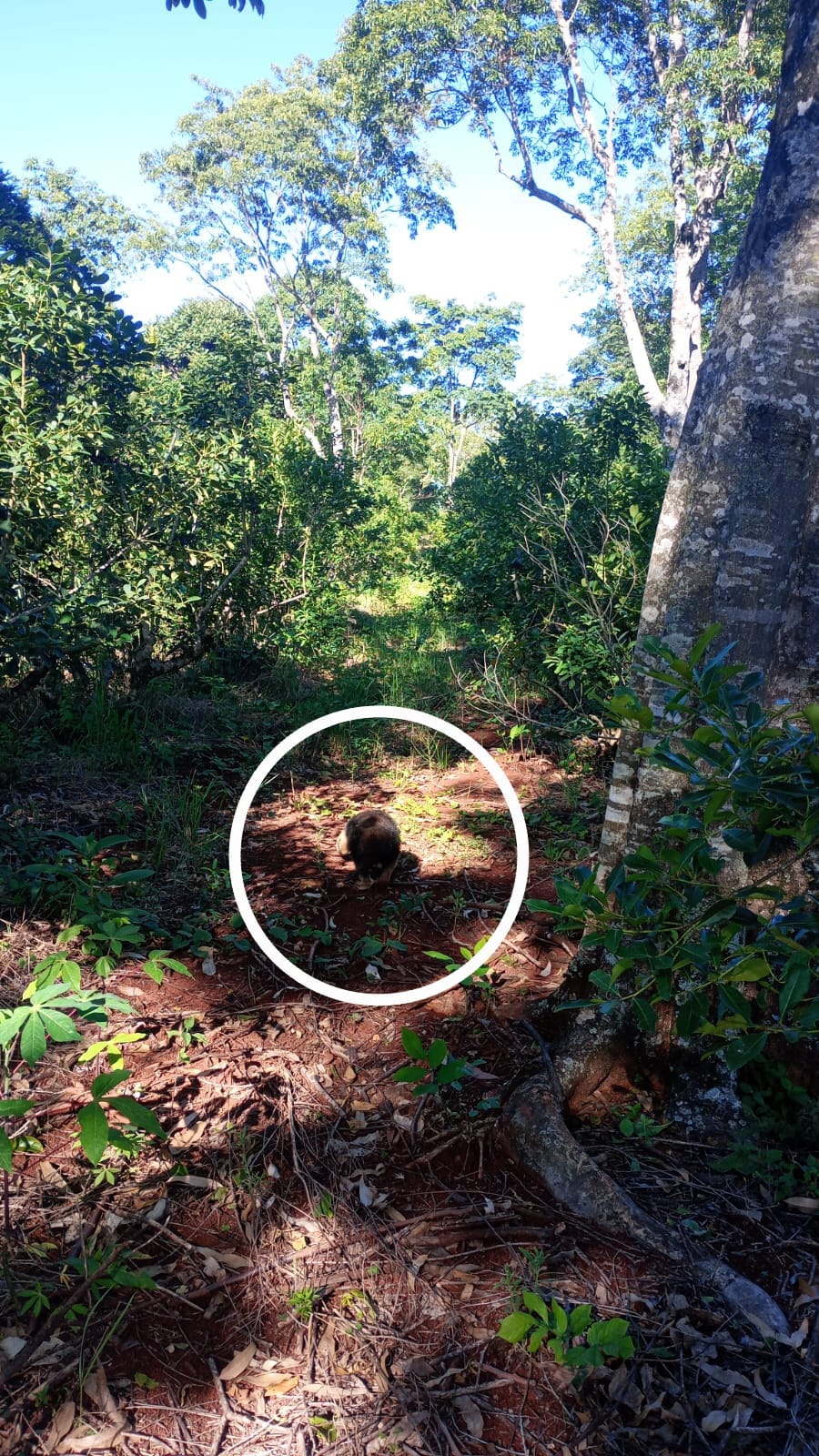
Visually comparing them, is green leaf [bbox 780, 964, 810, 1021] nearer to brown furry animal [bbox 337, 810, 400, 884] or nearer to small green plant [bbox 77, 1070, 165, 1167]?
small green plant [bbox 77, 1070, 165, 1167]

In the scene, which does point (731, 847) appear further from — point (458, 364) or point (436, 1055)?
point (458, 364)

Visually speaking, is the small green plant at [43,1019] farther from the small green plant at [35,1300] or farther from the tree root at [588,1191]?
the tree root at [588,1191]

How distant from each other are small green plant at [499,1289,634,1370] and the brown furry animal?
2328 millimetres

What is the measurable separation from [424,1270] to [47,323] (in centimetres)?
494

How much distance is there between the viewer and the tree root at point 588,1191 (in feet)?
6.23

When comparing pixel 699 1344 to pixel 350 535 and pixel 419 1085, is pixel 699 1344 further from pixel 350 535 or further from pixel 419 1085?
pixel 350 535

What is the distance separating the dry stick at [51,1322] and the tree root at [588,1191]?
1.06 meters

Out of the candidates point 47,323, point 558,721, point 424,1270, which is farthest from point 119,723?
point 424,1270

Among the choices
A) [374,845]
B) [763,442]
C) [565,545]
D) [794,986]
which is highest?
[763,442]

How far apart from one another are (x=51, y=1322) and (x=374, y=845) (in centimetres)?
244

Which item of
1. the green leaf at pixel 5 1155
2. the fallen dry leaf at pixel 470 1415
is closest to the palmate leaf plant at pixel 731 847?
the fallen dry leaf at pixel 470 1415

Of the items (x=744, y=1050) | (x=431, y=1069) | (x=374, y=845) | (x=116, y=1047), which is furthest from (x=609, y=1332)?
(x=374, y=845)

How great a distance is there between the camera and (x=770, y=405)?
7.80ft
